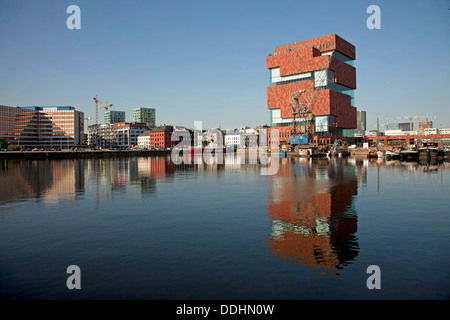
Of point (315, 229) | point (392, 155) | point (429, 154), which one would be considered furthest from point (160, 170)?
point (429, 154)

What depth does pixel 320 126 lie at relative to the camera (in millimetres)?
189875

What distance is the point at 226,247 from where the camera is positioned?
52.0ft

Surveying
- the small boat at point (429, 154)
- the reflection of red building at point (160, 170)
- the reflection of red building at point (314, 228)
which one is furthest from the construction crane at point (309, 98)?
the reflection of red building at point (314, 228)

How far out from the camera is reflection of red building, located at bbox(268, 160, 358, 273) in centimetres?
1459

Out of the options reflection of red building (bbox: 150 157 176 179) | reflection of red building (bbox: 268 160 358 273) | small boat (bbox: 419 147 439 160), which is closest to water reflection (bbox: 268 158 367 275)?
reflection of red building (bbox: 268 160 358 273)

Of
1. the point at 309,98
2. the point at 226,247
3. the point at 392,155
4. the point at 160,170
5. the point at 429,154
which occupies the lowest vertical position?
Answer: the point at 226,247

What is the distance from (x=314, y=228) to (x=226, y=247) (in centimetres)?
642

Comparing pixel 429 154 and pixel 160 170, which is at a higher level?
pixel 429 154

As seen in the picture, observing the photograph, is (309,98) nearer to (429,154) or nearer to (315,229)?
(429,154)

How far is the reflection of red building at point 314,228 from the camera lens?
47.9 feet

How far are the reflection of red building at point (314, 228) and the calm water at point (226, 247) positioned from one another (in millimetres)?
80

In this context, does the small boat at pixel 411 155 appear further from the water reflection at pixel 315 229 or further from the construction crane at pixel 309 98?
the water reflection at pixel 315 229
